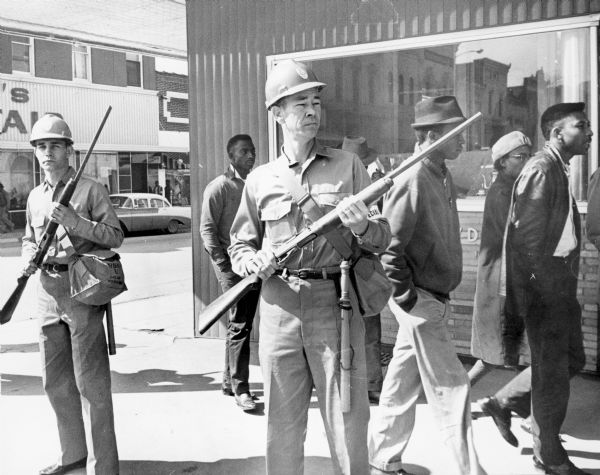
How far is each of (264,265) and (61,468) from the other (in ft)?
5.96

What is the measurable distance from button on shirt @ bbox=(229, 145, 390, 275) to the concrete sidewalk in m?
1.38

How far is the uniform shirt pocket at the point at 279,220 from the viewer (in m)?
2.62

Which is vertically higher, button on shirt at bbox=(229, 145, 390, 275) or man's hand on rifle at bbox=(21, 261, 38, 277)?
button on shirt at bbox=(229, 145, 390, 275)

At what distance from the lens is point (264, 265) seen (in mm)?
2539

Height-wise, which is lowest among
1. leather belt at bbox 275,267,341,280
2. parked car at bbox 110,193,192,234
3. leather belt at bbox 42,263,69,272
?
leather belt at bbox 42,263,69,272

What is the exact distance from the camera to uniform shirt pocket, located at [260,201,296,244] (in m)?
2.62

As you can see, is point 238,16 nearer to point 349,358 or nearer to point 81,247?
point 81,247

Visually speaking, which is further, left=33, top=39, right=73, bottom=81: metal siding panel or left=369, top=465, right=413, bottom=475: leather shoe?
left=33, top=39, right=73, bottom=81: metal siding panel

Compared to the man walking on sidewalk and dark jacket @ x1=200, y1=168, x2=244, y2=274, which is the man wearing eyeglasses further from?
dark jacket @ x1=200, y1=168, x2=244, y2=274

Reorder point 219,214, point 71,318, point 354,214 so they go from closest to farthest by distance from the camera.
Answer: point 354,214 → point 71,318 → point 219,214

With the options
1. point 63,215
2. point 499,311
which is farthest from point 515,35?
point 63,215

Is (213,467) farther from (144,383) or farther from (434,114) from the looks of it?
(434,114)

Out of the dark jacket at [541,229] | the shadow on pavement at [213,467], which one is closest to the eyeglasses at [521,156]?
the dark jacket at [541,229]

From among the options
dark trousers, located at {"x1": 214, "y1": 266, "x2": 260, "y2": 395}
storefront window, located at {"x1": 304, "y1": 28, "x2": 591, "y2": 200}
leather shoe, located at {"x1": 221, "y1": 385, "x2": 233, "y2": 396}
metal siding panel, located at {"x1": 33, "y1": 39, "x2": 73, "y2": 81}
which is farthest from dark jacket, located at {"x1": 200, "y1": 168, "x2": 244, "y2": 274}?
metal siding panel, located at {"x1": 33, "y1": 39, "x2": 73, "y2": 81}
